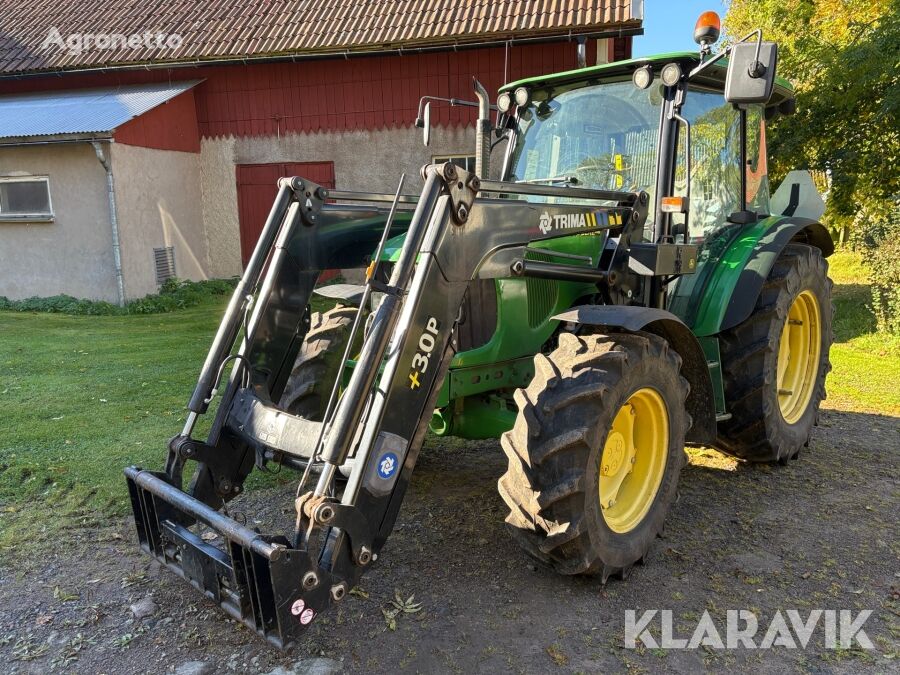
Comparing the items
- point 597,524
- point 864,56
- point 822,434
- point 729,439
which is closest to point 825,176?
point 864,56

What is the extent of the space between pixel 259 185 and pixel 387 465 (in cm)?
1088

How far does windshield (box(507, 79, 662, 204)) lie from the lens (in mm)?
4234

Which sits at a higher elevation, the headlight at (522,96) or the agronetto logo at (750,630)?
the headlight at (522,96)

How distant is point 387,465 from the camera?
286 centimetres

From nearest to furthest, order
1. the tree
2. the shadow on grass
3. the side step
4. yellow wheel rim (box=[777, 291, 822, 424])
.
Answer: the side step, yellow wheel rim (box=[777, 291, 822, 424]), the shadow on grass, the tree

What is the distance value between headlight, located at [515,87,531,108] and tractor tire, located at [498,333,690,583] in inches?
77.0

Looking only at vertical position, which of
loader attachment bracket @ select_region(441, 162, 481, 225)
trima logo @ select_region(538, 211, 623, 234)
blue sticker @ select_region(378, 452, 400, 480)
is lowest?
blue sticker @ select_region(378, 452, 400, 480)

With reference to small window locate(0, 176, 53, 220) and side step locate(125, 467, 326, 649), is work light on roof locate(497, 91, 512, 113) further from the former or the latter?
small window locate(0, 176, 53, 220)

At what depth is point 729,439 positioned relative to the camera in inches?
181

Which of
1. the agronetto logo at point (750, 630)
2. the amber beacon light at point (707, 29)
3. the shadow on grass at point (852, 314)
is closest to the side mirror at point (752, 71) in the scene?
the amber beacon light at point (707, 29)

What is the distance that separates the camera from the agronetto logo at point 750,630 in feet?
9.71

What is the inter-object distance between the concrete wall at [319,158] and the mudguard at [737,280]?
7567 mm

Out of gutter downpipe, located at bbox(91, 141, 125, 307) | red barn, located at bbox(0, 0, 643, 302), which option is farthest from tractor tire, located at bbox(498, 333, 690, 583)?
gutter downpipe, located at bbox(91, 141, 125, 307)

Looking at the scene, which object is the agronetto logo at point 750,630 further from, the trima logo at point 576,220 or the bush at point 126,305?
the bush at point 126,305
